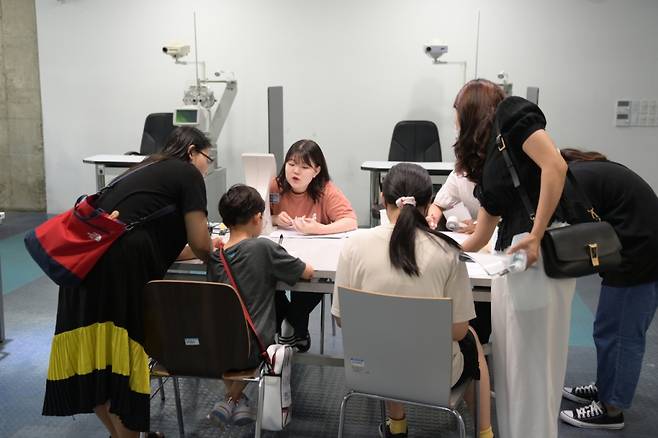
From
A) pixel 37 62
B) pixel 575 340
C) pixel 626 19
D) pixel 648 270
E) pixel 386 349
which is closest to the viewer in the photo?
pixel 386 349

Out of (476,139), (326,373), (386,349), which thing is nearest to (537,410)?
(386,349)

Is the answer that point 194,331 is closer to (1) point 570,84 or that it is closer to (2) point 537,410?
(2) point 537,410

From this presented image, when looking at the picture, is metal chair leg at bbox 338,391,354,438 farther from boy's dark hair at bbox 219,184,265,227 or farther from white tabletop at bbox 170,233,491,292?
boy's dark hair at bbox 219,184,265,227

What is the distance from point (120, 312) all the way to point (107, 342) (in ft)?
0.39

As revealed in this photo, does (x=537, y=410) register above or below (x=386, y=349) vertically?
below

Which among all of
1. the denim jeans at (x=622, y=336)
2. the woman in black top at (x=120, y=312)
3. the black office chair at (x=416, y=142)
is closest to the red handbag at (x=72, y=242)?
the woman in black top at (x=120, y=312)

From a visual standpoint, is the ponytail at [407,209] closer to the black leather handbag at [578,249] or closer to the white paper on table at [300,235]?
the black leather handbag at [578,249]

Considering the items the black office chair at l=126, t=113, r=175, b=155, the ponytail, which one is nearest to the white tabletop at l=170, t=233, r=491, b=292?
the ponytail

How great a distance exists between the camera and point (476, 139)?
2.09 m

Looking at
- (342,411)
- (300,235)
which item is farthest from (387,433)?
(300,235)

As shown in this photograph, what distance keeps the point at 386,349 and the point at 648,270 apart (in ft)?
3.68

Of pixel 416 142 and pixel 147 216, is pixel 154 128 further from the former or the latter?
pixel 147 216

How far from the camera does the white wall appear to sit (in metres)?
5.70

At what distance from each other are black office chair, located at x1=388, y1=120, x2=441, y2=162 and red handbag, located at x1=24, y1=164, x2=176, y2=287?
3646 mm
